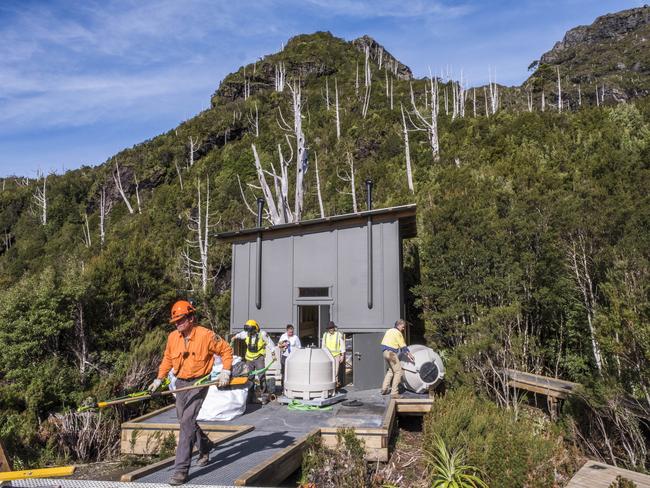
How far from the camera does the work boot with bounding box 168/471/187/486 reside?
4.48m

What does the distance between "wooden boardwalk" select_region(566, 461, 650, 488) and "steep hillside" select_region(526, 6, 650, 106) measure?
54282mm

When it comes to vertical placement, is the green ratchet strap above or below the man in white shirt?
below

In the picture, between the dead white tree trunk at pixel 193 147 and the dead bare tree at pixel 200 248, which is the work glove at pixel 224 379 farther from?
the dead white tree trunk at pixel 193 147

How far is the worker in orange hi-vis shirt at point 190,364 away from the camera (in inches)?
191

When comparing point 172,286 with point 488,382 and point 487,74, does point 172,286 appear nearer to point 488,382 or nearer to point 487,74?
point 488,382

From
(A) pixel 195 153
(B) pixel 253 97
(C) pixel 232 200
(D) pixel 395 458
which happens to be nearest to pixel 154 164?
(A) pixel 195 153

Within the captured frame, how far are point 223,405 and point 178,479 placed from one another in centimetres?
320

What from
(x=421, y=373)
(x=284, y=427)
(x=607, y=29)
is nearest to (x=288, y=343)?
(x=421, y=373)

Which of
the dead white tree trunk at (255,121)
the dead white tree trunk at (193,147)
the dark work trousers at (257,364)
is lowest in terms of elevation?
the dark work trousers at (257,364)

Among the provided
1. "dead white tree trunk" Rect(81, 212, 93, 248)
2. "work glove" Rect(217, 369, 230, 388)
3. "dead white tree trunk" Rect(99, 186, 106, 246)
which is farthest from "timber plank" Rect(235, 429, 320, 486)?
"dead white tree trunk" Rect(81, 212, 93, 248)

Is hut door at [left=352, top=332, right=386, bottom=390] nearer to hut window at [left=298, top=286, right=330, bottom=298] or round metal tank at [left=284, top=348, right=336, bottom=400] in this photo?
hut window at [left=298, top=286, right=330, bottom=298]

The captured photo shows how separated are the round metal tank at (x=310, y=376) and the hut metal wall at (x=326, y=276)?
2.57 meters

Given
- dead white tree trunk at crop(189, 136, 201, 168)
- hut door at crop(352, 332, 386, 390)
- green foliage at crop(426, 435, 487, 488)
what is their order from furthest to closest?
dead white tree trunk at crop(189, 136, 201, 168) < hut door at crop(352, 332, 386, 390) < green foliage at crop(426, 435, 487, 488)

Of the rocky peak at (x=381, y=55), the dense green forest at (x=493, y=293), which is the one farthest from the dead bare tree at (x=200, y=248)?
the rocky peak at (x=381, y=55)
